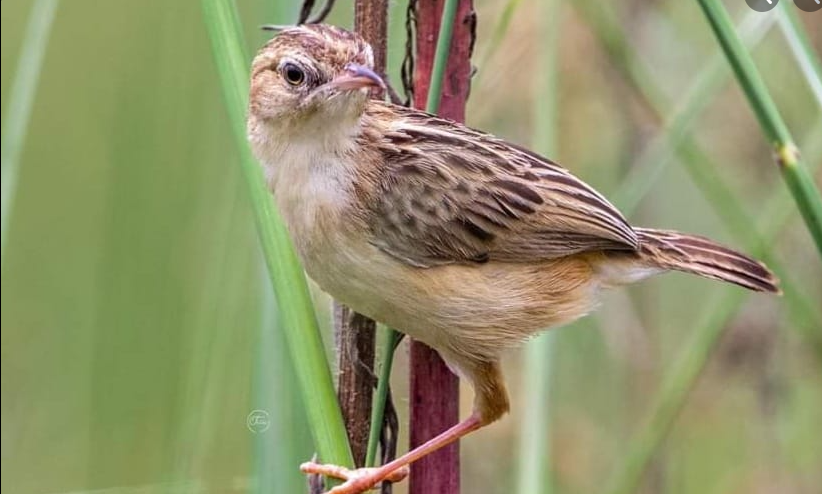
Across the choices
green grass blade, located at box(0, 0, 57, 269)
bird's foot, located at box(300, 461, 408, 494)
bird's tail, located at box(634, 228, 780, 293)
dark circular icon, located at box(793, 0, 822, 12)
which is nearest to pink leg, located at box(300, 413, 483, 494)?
bird's foot, located at box(300, 461, 408, 494)

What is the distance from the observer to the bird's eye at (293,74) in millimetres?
1717

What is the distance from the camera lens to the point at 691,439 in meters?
3.32

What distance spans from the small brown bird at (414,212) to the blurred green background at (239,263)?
1.18ft

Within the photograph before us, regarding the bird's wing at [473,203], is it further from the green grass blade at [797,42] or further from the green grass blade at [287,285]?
the green grass blade at [797,42]

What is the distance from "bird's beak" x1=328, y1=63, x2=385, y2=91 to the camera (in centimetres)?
160

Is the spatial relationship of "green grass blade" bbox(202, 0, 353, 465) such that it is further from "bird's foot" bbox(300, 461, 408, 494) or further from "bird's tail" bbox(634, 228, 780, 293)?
"bird's tail" bbox(634, 228, 780, 293)

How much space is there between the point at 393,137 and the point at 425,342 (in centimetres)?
38

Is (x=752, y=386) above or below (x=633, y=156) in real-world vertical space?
below

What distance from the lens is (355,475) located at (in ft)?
5.41

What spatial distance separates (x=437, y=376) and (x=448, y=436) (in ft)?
0.46

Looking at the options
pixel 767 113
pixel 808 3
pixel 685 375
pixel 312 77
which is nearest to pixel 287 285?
pixel 312 77

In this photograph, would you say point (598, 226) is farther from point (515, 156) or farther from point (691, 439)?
point (691, 439)

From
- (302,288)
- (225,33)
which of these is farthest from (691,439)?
(225,33)

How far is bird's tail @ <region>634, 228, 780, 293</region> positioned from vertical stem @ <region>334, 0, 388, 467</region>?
69 cm
